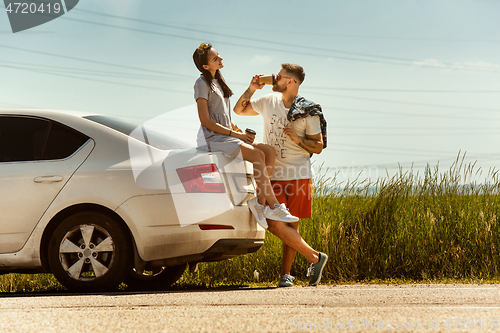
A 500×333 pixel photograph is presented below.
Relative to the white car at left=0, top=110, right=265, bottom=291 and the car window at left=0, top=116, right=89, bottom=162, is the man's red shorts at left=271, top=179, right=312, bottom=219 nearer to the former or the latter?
the white car at left=0, top=110, right=265, bottom=291

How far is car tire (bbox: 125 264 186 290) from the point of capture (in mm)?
6465

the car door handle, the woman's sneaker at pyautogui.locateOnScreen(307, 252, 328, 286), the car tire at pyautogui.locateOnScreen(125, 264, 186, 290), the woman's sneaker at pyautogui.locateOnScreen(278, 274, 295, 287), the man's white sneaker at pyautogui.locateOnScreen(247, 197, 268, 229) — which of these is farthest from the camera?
the car tire at pyautogui.locateOnScreen(125, 264, 186, 290)

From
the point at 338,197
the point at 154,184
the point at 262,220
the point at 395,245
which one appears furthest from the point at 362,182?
the point at 154,184

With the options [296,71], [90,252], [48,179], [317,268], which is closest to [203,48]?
[296,71]

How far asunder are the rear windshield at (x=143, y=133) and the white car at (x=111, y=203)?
0.04ft

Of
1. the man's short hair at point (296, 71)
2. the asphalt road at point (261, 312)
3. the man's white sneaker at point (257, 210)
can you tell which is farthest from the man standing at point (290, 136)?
the asphalt road at point (261, 312)

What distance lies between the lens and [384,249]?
7.14 meters

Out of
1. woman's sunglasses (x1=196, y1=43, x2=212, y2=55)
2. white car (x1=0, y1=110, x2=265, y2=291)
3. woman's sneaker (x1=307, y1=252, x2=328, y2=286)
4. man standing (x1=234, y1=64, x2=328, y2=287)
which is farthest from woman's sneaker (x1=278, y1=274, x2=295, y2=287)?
woman's sunglasses (x1=196, y1=43, x2=212, y2=55)

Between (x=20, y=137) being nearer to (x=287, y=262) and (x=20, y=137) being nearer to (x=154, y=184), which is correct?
→ (x=154, y=184)

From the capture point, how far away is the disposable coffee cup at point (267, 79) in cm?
632

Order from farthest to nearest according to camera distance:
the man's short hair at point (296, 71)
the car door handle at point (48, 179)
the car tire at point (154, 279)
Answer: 1. the car tire at point (154, 279)
2. the man's short hair at point (296, 71)
3. the car door handle at point (48, 179)

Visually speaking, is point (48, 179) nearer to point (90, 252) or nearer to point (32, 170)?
point (32, 170)

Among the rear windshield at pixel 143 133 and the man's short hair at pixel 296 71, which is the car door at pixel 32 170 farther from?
the man's short hair at pixel 296 71

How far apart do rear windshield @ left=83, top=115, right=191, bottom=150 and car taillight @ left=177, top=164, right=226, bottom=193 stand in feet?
1.25
